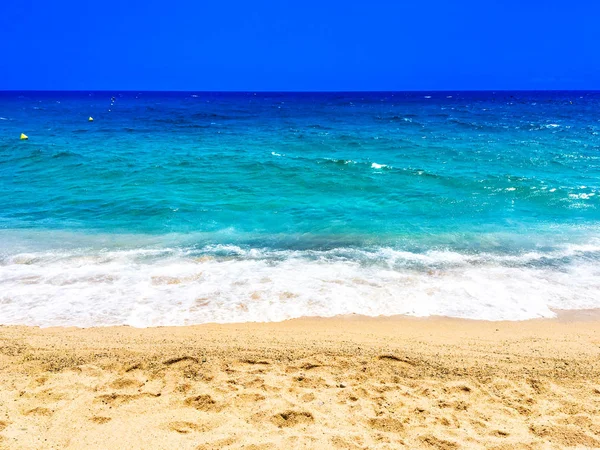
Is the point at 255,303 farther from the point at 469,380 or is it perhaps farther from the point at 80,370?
the point at 469,380

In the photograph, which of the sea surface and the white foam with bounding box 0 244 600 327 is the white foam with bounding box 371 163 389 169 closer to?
the sea surface

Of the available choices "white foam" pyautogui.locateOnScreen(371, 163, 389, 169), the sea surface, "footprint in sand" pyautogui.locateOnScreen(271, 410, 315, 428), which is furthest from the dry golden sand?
"white foam" pyautogui.locateOnScreen(371, 163, 389, 169)

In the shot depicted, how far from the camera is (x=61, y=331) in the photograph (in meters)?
6.69

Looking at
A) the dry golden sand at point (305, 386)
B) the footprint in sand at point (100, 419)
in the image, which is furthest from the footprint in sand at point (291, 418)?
the footprint in sand at point (100, 419)

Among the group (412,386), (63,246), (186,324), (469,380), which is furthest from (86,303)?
(469,380)

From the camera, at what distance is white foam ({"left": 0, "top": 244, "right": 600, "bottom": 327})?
7477mm

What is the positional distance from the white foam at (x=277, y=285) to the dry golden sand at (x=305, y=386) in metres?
0.56

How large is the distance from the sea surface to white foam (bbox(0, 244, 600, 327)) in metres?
0.04

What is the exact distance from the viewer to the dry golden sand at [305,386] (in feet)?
14.8

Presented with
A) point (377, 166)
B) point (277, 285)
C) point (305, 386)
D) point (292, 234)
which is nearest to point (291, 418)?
point (305, 386)

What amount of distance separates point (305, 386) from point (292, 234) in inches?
268

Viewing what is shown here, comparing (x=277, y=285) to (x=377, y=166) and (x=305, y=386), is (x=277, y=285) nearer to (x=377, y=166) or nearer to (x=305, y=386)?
(x=305, y=386)

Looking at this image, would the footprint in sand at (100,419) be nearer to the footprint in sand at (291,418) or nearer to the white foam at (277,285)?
the footprint in sand at (291,418)

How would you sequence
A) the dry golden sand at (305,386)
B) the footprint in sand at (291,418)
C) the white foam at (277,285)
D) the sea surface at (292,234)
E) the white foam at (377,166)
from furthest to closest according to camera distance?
the white foam at (377,166)
the sea surface at (292,234)
the white foam at (277,285)
the footprint in sand at (291,418)
the dry golden sand at (305,386)
